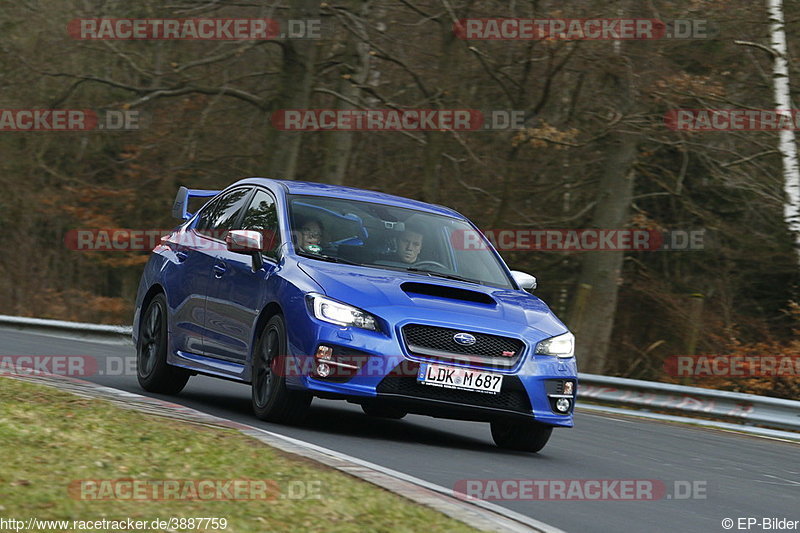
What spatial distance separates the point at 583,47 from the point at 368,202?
1365 cm

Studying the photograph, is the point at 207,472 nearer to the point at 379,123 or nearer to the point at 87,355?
the point at 87,355

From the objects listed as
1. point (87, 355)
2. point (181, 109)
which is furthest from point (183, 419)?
point (181, 109)

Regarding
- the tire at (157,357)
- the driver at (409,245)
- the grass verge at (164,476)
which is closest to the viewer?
the grass verge at (164,476)

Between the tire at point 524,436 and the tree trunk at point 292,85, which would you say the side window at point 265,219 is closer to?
the tire at point 524,436

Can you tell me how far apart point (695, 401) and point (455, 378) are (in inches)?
283

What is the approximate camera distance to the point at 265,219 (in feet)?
34.8

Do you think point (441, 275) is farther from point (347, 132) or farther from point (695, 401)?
point (347, 132)

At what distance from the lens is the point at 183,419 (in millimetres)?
8672

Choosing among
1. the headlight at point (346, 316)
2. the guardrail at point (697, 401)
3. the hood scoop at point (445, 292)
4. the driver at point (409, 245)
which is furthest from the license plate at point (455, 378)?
the guardrail at point (697, 401)

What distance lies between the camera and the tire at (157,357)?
11.4 meters

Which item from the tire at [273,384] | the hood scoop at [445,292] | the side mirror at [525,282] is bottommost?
the tire at [273,384]

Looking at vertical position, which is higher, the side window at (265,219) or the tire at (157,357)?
the side window at (265,219)

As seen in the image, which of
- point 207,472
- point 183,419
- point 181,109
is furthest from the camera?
point 181,109

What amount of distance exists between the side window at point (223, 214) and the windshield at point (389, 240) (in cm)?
89
